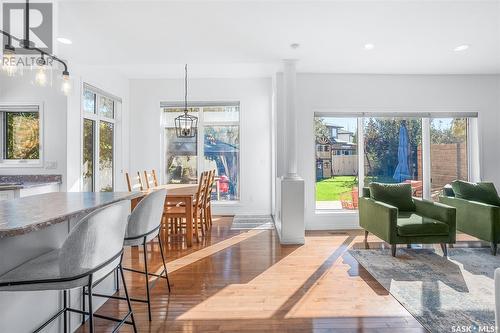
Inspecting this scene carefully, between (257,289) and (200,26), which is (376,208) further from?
(200,26)

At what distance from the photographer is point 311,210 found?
513 centimetres

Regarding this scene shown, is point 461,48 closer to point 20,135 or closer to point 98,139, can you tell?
point 98,139

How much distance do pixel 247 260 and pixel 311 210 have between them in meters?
2.01

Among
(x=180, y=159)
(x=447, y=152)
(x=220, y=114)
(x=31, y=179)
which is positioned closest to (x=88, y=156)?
(x=31, y=179)

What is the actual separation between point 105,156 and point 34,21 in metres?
2.88

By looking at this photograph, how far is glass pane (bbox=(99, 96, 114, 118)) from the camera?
209 inches

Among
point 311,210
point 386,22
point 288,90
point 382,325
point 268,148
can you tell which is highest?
point 386,22

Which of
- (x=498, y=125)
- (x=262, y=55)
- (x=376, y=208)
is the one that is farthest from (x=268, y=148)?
(x=498, y=125)

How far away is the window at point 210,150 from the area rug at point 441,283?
3367 mm

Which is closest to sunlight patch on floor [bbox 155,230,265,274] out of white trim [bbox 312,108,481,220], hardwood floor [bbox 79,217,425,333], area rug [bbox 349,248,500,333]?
hardwood floor [bbox 79,217,425,333]

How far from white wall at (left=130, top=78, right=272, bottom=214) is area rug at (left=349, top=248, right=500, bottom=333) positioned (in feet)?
9.49

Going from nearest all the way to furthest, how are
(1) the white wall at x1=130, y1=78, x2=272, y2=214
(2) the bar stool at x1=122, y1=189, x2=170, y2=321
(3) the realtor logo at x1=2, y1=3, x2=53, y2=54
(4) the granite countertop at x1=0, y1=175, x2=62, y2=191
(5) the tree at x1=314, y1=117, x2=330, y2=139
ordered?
(2) the bar stool at x1=122, y1=189, x2=170, y2=321
(3) the realtor logo at x1=2, y1=3, x2=53, y2=54
(4) the granite countertop at x1=0, y1=175, x2=62, y2=191
(5) the tree at x1=314, y1=117, x2=330, y2=139
(1) the white wall at x1=130, y1=78, x2=272, y2=214

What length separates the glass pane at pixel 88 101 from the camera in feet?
15.6

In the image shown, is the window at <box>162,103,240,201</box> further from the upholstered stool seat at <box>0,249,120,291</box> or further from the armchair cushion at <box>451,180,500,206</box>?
the upholstered stool seat at <box>0,249,120,291</box>
